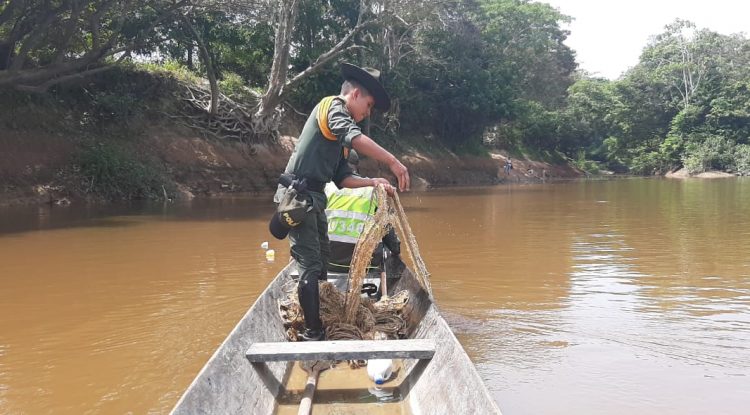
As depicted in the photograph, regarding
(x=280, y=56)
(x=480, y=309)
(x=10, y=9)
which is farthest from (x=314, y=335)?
(x=280, y=56)

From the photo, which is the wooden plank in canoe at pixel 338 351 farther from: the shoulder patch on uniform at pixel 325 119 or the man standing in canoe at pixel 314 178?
the shoulder patch on uniform at pixel 325 119

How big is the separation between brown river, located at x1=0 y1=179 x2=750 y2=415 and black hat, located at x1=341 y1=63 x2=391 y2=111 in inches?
76.5

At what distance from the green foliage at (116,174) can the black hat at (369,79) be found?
1537 cm

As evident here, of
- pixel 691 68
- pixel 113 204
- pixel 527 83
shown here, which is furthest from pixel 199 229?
pixel 691 68

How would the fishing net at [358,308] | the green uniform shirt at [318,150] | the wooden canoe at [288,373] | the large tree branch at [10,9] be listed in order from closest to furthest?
the wooden canoe at [288,373], the green uniform shirt at [318,150], the fishing net at [358,308], the large tree branch at [10,9]

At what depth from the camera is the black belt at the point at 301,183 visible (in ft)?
12.9

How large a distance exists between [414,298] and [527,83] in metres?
43.7

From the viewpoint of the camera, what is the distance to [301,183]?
393 cm

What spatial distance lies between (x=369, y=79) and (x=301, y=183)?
0.78 metres

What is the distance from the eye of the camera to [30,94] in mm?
18328

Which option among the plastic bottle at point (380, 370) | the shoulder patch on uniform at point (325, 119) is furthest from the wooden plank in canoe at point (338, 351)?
the shoulder patch on uniform at point (325, 119)

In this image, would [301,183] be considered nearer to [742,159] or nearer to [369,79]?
[369,79]

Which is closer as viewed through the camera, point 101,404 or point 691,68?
point 101,404

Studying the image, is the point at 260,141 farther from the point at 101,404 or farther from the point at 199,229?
the point at 101,404
